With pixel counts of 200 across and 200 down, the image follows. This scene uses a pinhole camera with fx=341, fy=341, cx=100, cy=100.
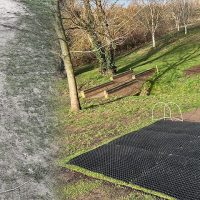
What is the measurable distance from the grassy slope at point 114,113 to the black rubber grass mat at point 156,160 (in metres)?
0.47

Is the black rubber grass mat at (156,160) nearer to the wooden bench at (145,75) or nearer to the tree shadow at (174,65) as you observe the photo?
the tree shadow at (174,65)

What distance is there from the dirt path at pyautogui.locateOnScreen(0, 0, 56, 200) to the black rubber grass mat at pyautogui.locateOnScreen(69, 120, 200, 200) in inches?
64.3

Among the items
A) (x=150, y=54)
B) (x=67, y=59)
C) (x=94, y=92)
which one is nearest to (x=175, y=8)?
(x=150, y=54)

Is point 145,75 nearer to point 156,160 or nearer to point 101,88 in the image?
point 101,88

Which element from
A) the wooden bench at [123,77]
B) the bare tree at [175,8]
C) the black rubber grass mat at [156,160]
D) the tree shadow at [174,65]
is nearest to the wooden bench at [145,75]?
the wooden bench at [123,77]

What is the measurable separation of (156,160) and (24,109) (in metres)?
3.30

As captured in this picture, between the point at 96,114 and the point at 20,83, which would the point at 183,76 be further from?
the point at 20,83

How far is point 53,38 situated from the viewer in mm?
12352

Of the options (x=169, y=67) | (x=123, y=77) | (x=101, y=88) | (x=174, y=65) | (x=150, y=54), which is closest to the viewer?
(x=101, y=88)

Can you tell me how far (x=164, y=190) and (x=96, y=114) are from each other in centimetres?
721

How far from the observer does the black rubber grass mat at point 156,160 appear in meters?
6.71

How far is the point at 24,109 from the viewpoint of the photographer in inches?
259

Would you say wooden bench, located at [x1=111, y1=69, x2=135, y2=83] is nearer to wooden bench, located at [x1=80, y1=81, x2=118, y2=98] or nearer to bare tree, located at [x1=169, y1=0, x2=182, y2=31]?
wooden bench, located at [x1=80, y1=81, x2=118, y2=98]

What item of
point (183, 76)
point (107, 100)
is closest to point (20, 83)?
point (107, 100)
